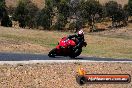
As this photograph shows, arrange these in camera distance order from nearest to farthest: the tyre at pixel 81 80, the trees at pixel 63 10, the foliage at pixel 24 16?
1. the tyre at pixel 81 80
2. the foliage at pixel 24 16
3. the trees at pixel 63 10

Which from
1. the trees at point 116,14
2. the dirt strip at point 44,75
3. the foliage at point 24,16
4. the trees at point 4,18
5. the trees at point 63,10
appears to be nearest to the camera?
the dirt strip at point 44,75

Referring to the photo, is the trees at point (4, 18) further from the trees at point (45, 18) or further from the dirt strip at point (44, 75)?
the dirt strip at point (44, 75)

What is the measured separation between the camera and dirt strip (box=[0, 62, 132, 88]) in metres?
15.8

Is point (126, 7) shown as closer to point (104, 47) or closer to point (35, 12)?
point (35, 12)

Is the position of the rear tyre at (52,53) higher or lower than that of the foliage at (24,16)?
higher

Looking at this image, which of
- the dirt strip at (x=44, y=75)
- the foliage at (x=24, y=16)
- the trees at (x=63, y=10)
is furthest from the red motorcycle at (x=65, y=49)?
the trees at (x=63, y=10)

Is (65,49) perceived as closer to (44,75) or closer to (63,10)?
(44,75)

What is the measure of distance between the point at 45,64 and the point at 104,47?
102ft

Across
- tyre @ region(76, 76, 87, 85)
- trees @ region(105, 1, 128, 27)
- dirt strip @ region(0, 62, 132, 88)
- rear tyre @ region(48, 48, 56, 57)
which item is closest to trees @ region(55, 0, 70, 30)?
trees @ region(105, 1, 128, 27)

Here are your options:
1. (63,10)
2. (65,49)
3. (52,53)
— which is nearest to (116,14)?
(63,10)

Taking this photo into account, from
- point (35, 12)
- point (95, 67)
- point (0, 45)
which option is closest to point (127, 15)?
point (35, 12)

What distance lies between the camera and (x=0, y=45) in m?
29.9

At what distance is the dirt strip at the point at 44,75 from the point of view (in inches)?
621

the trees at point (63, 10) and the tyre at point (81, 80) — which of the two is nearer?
the tyre at point (81, 80)
